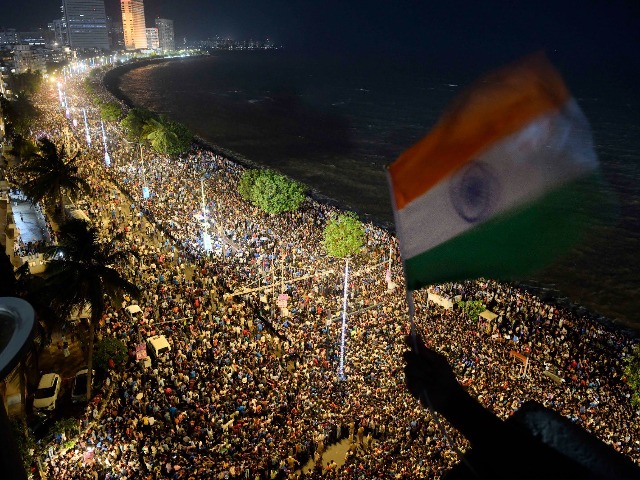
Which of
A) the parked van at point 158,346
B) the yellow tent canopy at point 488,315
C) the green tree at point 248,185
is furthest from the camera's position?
the green tree at point 248,185

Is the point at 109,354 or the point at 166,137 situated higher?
the point at 109,354

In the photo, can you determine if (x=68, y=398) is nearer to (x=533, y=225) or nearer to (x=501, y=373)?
(x=501, y=373)

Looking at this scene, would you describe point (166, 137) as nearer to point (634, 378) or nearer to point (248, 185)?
point (248, 185)

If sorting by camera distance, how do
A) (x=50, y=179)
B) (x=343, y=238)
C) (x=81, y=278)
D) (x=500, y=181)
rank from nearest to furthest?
(x=500, y=181)
(x=81, y=278)
(x=343, y=238)
(x=50, y=179)

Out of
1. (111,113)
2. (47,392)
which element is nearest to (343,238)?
(47,392)

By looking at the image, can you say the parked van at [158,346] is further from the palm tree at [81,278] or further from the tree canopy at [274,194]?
the tree canopy at [274,194]

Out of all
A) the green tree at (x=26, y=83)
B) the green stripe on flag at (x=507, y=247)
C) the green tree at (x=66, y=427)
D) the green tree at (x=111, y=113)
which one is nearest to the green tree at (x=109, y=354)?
the green tree at (x=66, y=427)

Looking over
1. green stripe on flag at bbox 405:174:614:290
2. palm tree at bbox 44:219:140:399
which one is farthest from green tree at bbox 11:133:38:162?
green stripe on flag at bbox 405:174:614:290
